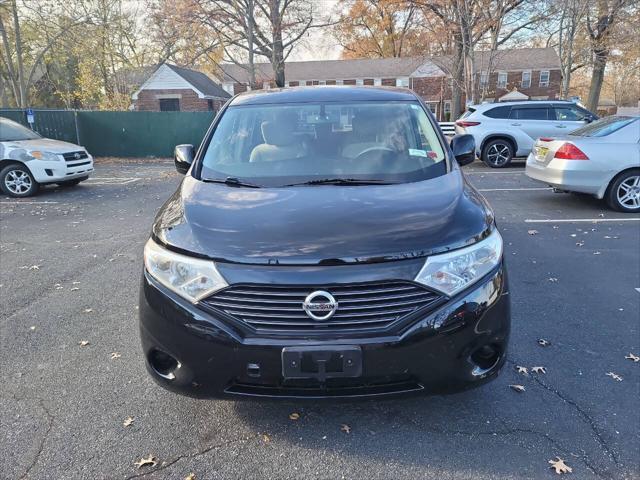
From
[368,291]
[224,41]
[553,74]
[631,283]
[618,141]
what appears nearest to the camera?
[368,291]

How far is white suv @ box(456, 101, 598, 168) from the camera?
13.3 meters

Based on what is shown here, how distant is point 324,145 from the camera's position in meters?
3.33

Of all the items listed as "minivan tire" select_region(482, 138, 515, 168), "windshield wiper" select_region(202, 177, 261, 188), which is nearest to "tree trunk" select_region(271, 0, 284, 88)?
Answer: "minivan tire" select_region(482, 138, 515, 168)

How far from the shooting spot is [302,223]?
231 cm

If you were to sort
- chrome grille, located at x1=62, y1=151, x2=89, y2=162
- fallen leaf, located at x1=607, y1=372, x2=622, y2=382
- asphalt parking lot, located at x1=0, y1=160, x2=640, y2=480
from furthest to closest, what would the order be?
chrome grille, located at x1=62, y1=151, x2=89, y2=162 → fallen leaf, located at x1=607, y1=372, x2=622, y2=382 → asphalt parking lot, located at x1=0, y1=160, x2=640, y2=480

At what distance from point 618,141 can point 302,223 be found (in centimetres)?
707

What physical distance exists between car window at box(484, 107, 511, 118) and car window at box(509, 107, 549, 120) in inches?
5.7

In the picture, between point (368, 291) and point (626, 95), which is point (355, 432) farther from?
point (626, 95)

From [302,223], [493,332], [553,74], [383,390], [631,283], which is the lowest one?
[631,283]

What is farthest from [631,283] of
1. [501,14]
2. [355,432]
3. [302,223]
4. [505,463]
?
[501,14]

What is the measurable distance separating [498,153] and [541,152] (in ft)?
19.0

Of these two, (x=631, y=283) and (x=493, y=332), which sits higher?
(x=493, y=332)

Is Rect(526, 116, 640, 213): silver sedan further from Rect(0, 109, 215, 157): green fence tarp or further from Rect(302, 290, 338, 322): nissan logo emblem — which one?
Rect(0, 109, 215, 157): green fence tarp

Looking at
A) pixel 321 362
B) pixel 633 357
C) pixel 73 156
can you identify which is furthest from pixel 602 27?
pixel 321 362
